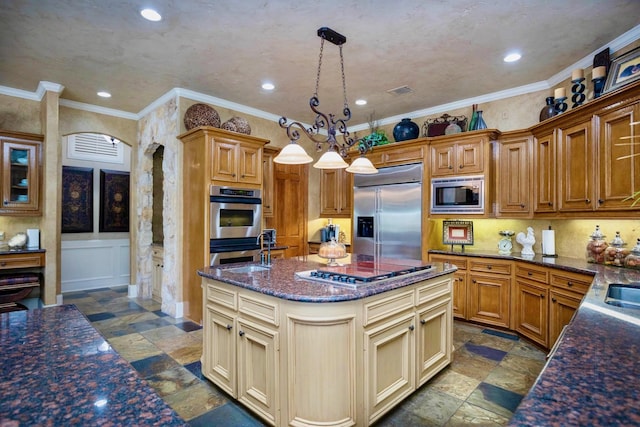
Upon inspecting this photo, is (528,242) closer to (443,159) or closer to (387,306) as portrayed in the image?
(443,159)

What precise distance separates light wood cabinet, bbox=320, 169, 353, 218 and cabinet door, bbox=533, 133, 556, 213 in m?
2.63

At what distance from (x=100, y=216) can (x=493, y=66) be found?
6602mm

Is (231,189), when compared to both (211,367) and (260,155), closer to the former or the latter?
(260,155)

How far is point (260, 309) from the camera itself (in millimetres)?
2129

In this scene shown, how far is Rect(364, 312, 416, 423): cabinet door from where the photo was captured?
2.07 meters

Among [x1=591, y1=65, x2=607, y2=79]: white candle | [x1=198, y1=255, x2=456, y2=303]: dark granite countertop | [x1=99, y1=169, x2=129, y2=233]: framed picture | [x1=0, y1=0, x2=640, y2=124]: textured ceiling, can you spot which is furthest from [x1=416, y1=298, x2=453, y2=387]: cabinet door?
[x1=99, y1=169, x2=129, y2=233]: framed picture

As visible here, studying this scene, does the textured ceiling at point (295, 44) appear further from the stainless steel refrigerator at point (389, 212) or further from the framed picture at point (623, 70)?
the stainless steel refrigerator at point (389, 212)

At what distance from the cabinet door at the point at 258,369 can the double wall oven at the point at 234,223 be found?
1.86 m

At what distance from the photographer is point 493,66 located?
3670 mm

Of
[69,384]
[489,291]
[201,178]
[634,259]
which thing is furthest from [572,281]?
[201,178]

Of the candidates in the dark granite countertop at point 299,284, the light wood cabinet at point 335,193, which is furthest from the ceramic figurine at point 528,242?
the light wood cabinet at point 335,193

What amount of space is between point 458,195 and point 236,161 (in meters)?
2.90

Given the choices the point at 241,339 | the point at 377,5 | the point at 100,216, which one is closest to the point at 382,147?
the point at 377,5

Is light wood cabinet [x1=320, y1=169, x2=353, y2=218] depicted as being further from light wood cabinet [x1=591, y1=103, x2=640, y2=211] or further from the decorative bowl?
light wood cabinet [x1=591, y1=103, x2=640, y2=211]
